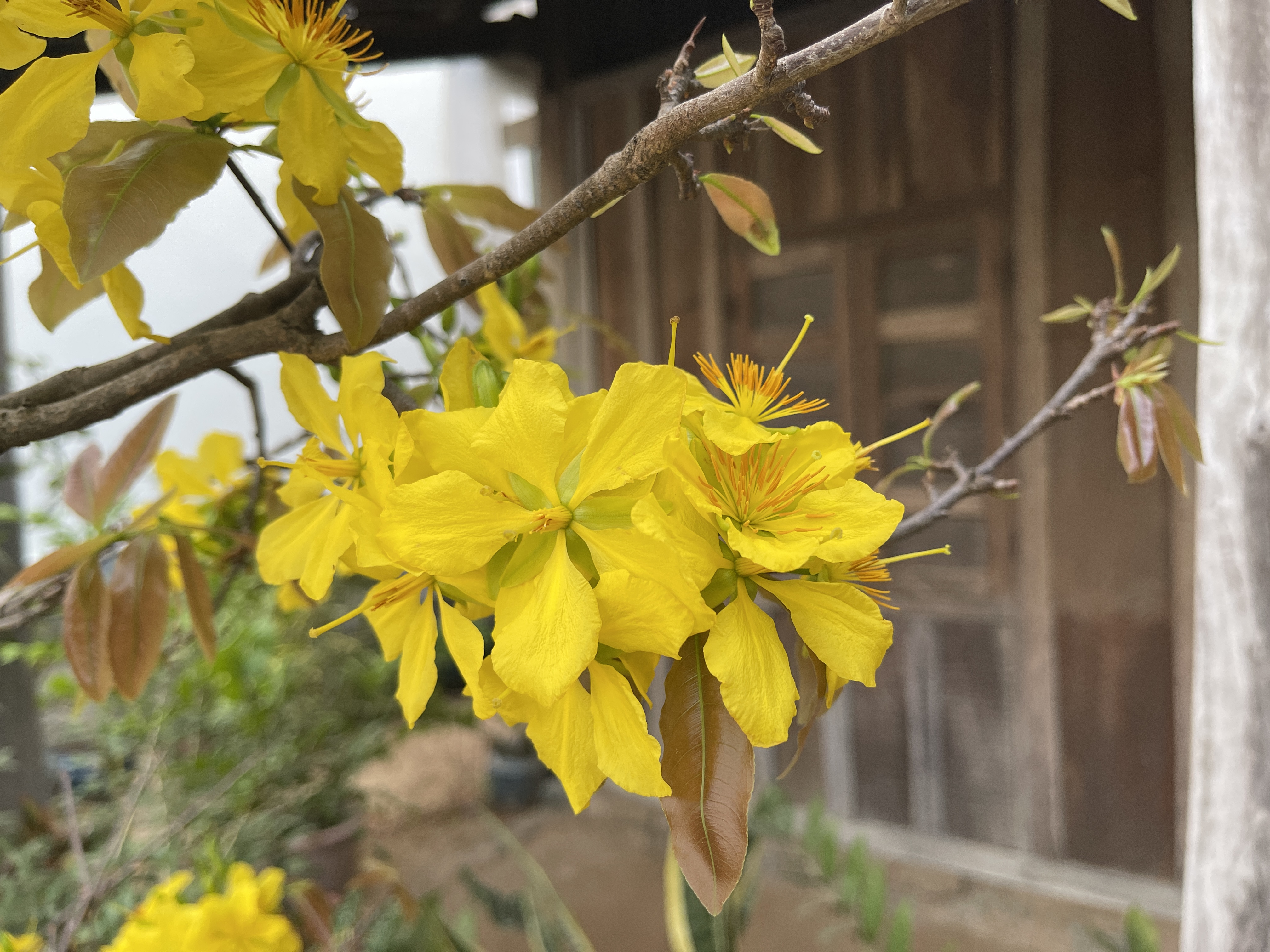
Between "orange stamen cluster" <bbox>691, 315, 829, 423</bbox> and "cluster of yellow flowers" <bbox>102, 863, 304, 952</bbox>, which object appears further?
"cluster of yellow flowers" <bbox>102, 863, 304, 952</bbox>

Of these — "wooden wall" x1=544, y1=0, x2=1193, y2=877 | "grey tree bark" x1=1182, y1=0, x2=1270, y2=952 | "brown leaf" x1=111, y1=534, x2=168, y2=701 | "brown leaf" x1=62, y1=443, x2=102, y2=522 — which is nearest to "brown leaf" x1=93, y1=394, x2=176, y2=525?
"brown leaf" x1=62, y1=443, x2=102, y2=522

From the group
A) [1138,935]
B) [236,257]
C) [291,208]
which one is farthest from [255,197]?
[1138,935]

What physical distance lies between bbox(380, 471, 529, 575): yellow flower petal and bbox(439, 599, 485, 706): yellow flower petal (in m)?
0.03

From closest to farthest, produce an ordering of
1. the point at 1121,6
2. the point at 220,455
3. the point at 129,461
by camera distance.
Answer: the point at 1121,6 < the point at 129,461 < the point at 220,455

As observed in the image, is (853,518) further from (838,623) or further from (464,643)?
(464,643)

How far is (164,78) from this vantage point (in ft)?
0.86

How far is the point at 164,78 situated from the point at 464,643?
0.73 feet

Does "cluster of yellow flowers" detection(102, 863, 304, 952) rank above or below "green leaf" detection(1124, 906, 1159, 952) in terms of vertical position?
above

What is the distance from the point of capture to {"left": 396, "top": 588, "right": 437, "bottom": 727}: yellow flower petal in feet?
0.96

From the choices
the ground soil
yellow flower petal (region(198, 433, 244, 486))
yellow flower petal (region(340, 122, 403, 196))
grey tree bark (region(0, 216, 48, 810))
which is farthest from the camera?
the ground soil

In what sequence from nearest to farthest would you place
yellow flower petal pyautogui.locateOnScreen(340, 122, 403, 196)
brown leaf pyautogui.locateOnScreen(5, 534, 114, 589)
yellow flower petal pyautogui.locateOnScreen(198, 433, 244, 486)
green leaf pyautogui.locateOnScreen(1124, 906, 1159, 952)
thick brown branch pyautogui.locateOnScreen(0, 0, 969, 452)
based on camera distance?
thick brown branch pyautogui.locateOnScreen(0, 0, 969, 452) < yellow flower petal pyautogui.locateOnScreen(340, 122, 403, 196) < brown leaf pyautogui.locateOnScreen(5, 534, 114, 589) < yellow flower petal pyautogui.locateOnScreen(198, 433, 244, 486) < green leaf pyautogui.locateOnScreen(1124, 906, 1159, 952)

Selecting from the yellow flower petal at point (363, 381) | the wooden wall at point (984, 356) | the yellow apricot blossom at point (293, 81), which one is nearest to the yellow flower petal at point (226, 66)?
the yellow apricot blossom at point (293, 81)

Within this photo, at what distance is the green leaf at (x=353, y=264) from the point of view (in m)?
0.30

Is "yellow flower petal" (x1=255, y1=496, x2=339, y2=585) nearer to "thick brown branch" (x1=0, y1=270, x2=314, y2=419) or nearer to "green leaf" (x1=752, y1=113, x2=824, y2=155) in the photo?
"thick brown branch" (x1=0, y1=270, x2=314, y2=419)
